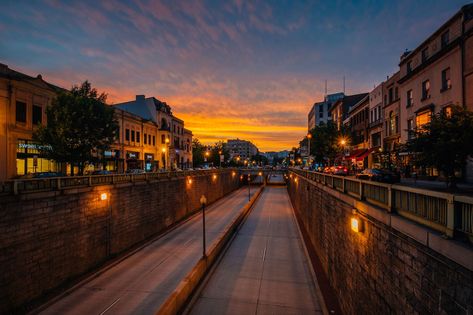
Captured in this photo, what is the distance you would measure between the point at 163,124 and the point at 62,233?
52.0 metres

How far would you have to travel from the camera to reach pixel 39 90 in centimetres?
3145

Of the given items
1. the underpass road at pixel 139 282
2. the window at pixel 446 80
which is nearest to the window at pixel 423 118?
the window at pixel 446 80

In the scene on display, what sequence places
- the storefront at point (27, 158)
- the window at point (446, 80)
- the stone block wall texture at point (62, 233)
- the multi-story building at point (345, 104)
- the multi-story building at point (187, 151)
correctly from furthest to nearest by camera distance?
1. the multi-story building at point (187, 151)
2. the multi-story building at point (345, 104)
3. the storefront at point (27, 158)
4. the window at point (446, 80)
5. the stone block wall texture at point (62, 233)

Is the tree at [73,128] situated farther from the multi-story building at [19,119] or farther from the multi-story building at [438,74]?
the multi-story building at [438,74]

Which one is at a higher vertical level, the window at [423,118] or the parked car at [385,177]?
the window at [423,118]

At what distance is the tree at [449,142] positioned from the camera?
49.5ft

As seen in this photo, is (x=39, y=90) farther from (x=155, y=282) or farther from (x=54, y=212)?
(x=155, y=282)

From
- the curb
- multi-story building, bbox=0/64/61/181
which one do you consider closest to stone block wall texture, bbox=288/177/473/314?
the curb

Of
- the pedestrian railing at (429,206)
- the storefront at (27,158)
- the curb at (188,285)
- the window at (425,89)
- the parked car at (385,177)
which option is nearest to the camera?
the pedestrian railing at (429,206)

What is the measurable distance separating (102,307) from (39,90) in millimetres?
Result: 27913

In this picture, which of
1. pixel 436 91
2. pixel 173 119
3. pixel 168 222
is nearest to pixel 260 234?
pixel 168 222

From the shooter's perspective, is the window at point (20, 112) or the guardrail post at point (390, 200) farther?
the window at point (20, 112)

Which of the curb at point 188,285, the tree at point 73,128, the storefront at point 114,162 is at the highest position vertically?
the tree at point 73,128

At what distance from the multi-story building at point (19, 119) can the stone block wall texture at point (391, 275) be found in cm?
3068
